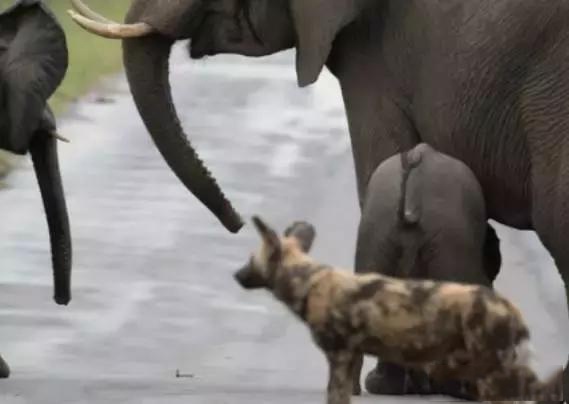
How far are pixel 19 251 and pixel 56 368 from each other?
4083mm

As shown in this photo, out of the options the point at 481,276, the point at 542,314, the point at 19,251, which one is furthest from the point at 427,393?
the point at 19,251

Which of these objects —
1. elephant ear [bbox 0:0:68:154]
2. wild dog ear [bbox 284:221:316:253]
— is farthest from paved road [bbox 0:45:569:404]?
wild dog ear [bbox 284:221:316:253]

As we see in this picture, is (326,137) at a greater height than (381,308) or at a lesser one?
lesser

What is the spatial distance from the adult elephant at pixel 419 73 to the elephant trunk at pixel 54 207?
0.73 meters

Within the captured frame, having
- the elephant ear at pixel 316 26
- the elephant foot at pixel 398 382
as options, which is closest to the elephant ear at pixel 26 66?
the elephant ear at pixel 316 26

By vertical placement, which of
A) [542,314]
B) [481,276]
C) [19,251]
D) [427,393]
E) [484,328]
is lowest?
[19,251]

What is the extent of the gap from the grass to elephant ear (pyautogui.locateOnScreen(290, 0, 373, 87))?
533 inches

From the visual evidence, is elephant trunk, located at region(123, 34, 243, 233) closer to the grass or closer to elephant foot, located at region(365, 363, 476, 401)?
elephant foot, located at region(365, 363, 476, 401)

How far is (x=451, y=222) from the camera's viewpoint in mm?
9789

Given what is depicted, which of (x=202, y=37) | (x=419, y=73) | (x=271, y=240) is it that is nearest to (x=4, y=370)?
(x=202, y=37)

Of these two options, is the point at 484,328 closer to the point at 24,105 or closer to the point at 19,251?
the point at 24,105

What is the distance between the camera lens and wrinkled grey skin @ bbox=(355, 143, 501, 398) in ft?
32.1

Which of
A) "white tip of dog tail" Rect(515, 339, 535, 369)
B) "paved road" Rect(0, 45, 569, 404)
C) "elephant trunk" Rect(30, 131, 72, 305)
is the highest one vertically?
"white tip of dog tail" Rect(515, 339, 535, 369)

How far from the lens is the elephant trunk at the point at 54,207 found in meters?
11.6
